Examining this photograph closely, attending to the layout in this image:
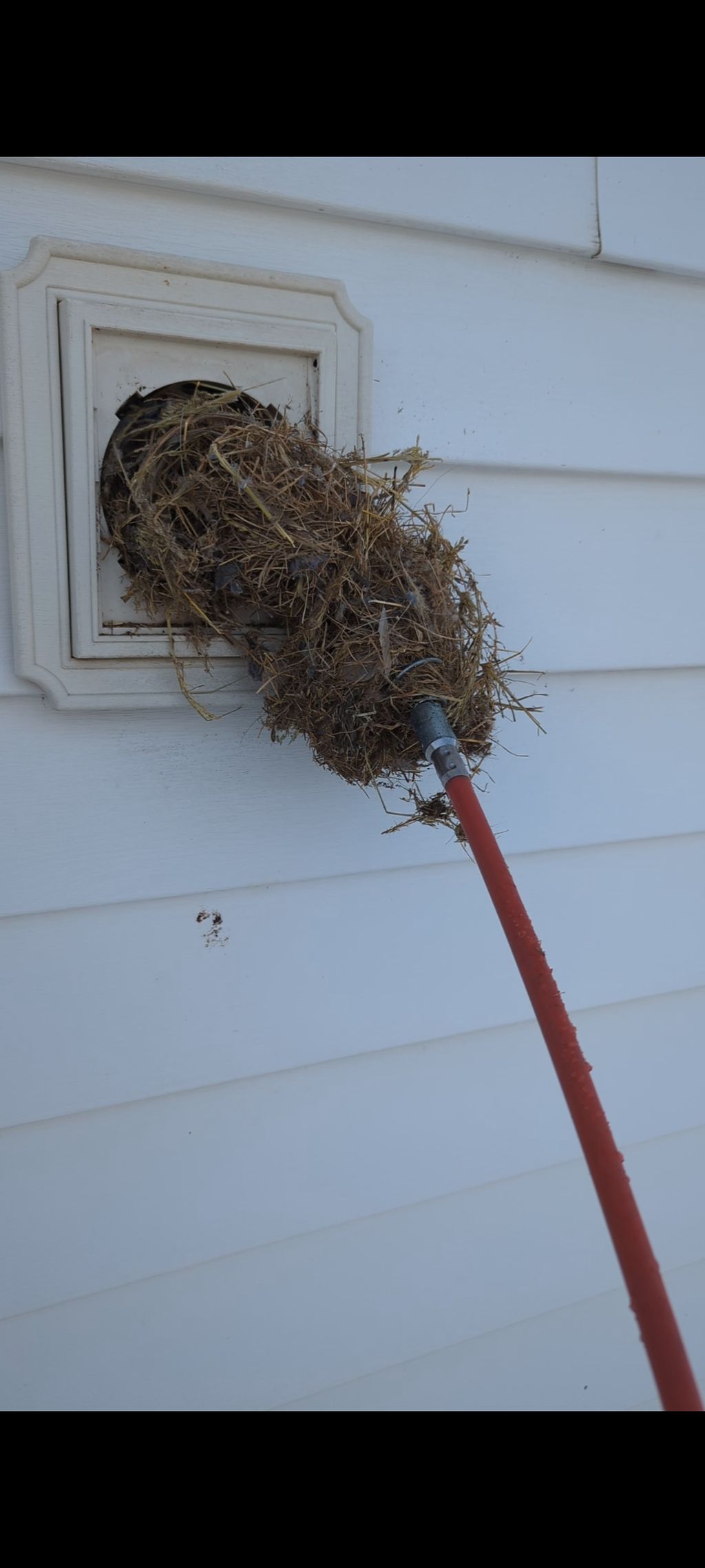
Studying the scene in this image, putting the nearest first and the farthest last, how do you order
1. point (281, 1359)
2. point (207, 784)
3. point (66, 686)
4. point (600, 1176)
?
point (600, 1176) < point (66, 686) < point (207, 784) < point (281, 1359)

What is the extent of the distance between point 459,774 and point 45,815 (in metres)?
0.36

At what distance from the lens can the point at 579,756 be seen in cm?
105

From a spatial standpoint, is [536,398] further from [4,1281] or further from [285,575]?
[4,1281]

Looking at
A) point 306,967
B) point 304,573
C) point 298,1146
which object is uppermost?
point 304,573

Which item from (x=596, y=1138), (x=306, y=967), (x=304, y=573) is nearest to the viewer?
(x=596, y=1138)

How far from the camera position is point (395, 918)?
3.22ft

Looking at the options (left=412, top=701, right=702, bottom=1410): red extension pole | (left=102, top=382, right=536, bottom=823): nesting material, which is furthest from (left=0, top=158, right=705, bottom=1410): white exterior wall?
(left=412, top=701, right=702, bottom=1410): red extension pole

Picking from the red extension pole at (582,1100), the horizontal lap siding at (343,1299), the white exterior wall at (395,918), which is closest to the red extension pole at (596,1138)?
the red extension pole at (582,1100)

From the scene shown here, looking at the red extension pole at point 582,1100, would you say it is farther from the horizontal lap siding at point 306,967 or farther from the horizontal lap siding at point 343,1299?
the horizontal lap siding at point 343,1299

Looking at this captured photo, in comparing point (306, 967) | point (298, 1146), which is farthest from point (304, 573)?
point (298, 1146)

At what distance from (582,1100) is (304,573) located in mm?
396

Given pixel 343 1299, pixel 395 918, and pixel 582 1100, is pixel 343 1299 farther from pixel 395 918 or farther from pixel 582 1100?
pixel 582 1100

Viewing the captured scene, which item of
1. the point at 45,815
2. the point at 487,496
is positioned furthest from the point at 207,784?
the point at 487,496

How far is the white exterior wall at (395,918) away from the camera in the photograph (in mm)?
837
